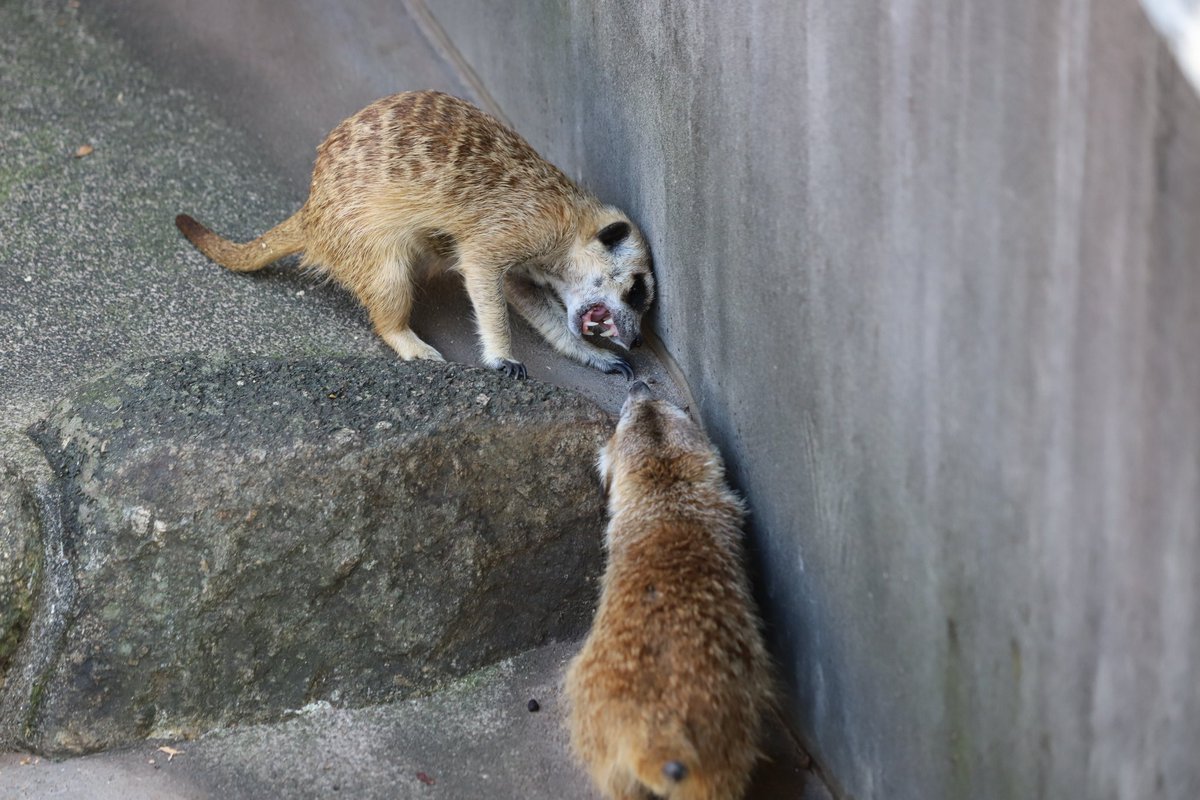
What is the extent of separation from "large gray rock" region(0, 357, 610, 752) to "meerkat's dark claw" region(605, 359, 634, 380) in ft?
1.93

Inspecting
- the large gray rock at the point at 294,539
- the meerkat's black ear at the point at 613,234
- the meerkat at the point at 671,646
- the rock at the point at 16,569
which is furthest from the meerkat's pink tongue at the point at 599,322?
the rock at the point at 16,569

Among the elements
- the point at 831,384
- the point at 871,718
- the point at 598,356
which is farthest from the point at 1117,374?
the point at 598,356

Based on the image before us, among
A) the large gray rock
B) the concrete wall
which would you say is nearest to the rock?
the large gray rock

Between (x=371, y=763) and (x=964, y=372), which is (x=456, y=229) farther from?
(x=964, y=372)

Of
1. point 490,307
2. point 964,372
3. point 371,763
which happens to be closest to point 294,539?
point 371,763

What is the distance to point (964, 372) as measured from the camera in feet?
5.65

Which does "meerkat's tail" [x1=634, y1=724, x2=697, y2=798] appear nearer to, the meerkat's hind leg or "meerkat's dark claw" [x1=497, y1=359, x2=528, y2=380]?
"meerkat's dark claw" [x1=497, y1=359, x2=528, y2=380]

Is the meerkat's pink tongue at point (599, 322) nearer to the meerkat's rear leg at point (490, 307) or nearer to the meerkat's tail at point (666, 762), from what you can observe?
the meerkat's rear leg at point (490, 307)

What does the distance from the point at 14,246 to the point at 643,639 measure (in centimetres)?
249

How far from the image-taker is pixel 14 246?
12.1ft

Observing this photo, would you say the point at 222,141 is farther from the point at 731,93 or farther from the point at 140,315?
the point at 731,93

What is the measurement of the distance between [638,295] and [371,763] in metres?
1.57

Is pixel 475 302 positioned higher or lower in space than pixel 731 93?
lower

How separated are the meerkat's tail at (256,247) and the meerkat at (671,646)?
1.55 metres
